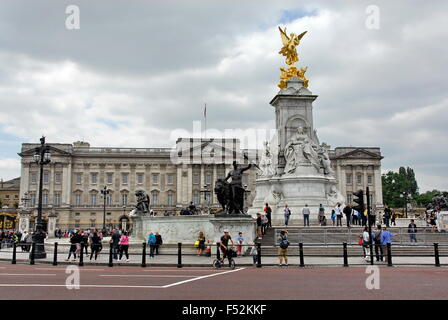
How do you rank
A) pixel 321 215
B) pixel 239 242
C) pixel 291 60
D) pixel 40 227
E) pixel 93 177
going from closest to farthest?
pixel 239 242, pixel 40 227, pixel 321 215, pixel 291 60, pixel 93 177

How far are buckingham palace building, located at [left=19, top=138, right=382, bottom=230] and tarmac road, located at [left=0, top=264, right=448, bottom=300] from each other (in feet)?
306

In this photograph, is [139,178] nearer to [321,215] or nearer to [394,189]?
[394,189]

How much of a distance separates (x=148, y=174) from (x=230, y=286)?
102375 mm

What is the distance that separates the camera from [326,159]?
38.3m

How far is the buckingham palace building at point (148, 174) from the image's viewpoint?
110 metres

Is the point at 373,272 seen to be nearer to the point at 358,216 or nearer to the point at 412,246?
A: the point at 412,246

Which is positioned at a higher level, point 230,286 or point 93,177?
point 93,177

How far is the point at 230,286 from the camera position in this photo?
12625mm

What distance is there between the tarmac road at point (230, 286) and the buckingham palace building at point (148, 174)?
306 ft

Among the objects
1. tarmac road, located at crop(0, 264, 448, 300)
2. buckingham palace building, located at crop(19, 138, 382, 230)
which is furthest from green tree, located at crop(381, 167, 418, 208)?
tarmac road, located at crop(0, 264, 448, 300)

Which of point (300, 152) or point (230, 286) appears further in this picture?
point (300, 152)

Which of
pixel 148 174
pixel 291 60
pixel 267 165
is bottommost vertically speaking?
pixel 267 165

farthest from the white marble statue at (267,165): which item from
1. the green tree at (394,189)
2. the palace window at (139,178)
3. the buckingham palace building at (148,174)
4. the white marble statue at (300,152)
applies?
the green tree at (394,189)

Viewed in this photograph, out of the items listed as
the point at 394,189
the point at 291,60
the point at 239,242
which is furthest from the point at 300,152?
the point at 394,189
